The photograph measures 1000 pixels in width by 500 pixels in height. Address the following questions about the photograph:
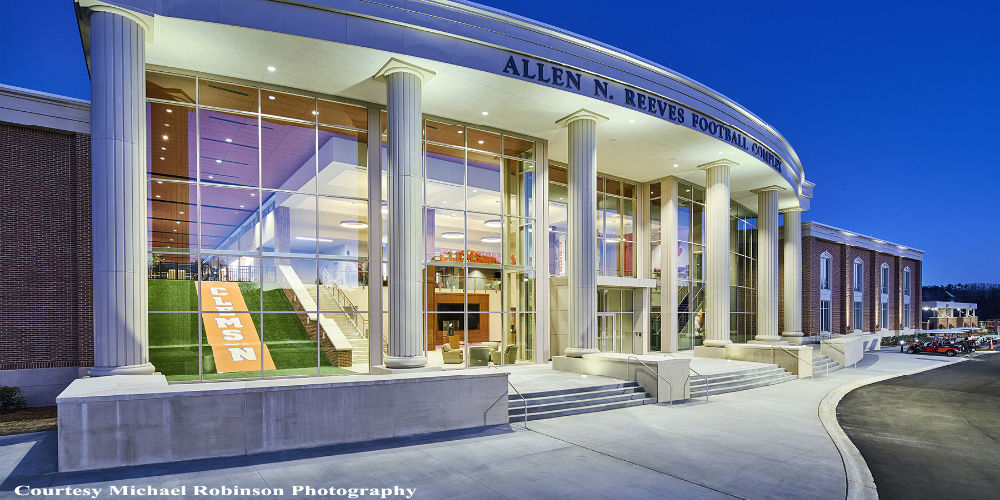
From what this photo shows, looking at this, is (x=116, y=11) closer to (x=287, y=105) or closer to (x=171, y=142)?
(x=171, y=142)

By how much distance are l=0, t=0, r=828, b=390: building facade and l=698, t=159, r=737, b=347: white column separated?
1.59 m

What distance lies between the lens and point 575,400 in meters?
14.7

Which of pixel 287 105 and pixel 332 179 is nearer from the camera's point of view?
pixel 287 105

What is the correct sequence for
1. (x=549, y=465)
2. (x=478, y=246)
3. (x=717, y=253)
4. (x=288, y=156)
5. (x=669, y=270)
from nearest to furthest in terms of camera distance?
1. (x=549, y=465)
2. (x=288, y=156)
3. (x=478, y=246)
4. (x=717, y=253)
5. (x=669, y=270)

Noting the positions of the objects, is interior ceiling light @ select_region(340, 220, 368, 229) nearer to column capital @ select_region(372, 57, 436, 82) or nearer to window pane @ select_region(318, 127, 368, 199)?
window pane @ select_region(318, 127, 368, 199)

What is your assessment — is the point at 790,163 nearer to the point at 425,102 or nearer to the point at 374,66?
the point at 425,102

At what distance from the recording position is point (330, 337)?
57.9ft

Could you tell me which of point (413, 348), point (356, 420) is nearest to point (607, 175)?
point (413, 348)

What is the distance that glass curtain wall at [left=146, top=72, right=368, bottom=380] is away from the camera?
1582 cm

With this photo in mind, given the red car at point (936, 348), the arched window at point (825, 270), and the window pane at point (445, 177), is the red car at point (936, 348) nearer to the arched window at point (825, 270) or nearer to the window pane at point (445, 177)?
the arched window at point (825, 270)

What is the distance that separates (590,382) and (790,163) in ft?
67.3

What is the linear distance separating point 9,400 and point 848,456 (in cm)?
1857

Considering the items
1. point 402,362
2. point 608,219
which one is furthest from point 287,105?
point 608,219

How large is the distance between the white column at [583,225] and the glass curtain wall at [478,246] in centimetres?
278
